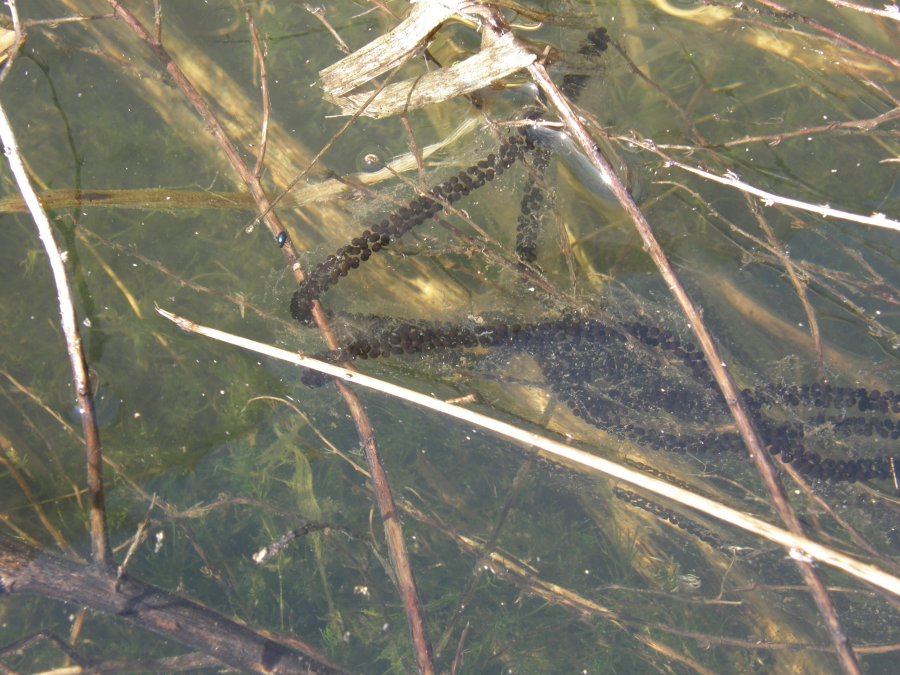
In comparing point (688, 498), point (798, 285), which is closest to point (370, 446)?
point (688, 498)

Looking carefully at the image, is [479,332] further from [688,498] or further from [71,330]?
[71,330]

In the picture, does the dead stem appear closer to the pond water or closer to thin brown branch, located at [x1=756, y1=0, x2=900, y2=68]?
the pond water

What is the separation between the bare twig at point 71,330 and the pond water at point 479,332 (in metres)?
0.85

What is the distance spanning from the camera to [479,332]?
3811mm

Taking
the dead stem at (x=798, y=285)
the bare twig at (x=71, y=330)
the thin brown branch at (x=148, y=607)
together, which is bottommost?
the thin brown branch at (x=148, y=607)

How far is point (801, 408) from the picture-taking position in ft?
13.3

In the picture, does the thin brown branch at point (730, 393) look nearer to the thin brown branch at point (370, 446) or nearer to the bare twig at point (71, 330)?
the thin brown branch at point (370, 446)

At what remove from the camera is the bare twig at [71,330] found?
2771 millimetres

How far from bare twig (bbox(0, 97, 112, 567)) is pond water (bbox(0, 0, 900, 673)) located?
2.78ft

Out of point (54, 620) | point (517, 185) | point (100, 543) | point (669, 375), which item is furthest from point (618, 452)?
point (54, 620)

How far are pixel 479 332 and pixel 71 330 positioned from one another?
2.06m

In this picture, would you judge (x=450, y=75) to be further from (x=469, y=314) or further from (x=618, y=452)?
(x=618, y=452)

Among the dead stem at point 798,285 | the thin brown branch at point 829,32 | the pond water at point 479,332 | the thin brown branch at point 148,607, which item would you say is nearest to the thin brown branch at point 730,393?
the pond water at point 479,332

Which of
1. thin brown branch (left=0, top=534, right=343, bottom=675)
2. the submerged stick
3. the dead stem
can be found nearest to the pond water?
the dead stem
